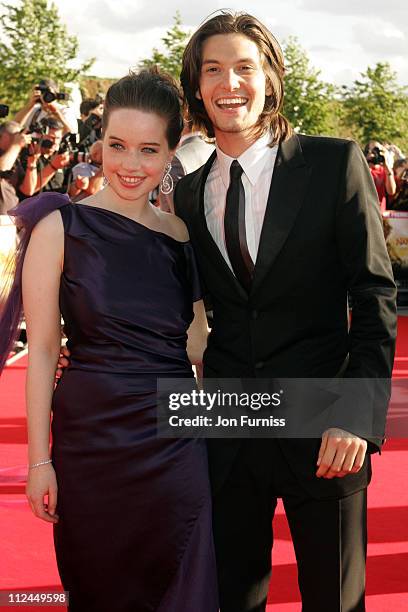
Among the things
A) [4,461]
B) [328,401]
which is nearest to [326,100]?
[4,461]

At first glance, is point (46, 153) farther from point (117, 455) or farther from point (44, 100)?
point (117, 455)

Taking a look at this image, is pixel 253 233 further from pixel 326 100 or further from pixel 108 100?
pixel 326 100

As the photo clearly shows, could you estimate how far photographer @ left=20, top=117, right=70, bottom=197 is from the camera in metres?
8.34

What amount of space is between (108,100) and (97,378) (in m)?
0.68

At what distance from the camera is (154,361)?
2.14m

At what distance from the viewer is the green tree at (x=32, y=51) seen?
32.0m

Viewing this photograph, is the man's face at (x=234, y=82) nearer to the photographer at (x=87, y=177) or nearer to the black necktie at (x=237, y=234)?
the black necktie at (x=237, y=234)

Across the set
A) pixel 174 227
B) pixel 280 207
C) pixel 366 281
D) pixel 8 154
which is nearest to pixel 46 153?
pixel 8 154

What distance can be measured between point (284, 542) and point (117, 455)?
5.81ft

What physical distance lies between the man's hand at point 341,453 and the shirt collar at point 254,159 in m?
0.64

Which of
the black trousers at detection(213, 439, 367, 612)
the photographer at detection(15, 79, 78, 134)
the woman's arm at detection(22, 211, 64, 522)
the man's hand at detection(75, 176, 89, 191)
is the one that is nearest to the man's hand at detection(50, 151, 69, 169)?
the man's hand at detection(75, 176, 89, 191)

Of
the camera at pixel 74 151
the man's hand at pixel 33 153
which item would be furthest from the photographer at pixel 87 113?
the man's hand at pixel 33 153

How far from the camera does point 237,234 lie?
2176 millimetres

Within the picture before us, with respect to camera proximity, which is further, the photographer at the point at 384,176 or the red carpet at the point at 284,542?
the photographer at the point at 384,176
